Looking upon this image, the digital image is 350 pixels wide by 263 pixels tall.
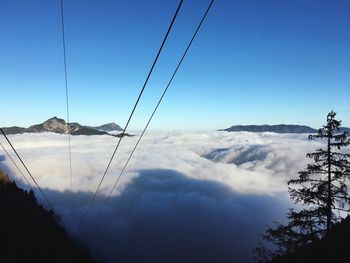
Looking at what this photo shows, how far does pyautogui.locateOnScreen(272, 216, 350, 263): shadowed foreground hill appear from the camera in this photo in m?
12.9

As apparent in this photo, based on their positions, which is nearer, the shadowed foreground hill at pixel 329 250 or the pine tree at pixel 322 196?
the shadowed foreground hill at pixel 329 250

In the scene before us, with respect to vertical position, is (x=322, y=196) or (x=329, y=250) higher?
(x=322, y=196)

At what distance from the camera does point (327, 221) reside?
19891mm

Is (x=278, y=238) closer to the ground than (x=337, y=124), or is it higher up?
closer to the ground

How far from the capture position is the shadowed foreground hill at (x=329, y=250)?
12.9 metres

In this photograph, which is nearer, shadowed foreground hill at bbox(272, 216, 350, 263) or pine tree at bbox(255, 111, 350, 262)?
shadowed foreground hill at bbox(272, 216, 350, 263)

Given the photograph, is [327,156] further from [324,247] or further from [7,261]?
[7,261]

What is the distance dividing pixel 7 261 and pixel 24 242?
14490mm

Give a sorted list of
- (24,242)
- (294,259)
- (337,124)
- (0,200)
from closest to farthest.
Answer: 1. (294,259)
2. (337,124)
3. (24,242)
4. (0,200)

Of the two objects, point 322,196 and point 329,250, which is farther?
point 322,196

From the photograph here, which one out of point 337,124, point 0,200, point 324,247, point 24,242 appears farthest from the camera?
point 0,200

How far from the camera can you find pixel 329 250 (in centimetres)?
1418

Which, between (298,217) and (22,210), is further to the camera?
(22,210)

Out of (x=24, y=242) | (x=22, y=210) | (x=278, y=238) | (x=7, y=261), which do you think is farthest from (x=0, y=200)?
(x=278, y=238)
